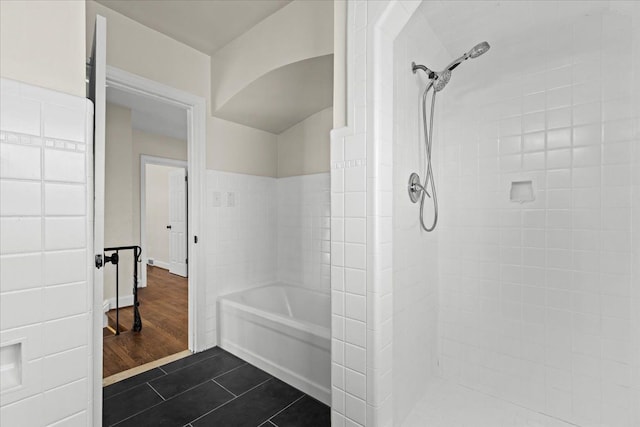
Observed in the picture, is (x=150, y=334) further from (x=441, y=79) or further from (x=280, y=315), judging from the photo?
(x=441, y=79)

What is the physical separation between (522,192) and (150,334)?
3269 millimetres

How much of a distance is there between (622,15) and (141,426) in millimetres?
3259

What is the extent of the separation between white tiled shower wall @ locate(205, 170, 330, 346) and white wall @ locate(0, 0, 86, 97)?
169 cm

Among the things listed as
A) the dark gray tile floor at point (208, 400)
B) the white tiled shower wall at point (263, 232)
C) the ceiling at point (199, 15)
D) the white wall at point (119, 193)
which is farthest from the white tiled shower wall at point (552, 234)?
the white wall at point (119, 193)

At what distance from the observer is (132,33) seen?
7.11ft

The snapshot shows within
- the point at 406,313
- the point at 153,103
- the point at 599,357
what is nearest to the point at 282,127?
the point at 153,103

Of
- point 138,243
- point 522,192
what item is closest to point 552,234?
point 522,192

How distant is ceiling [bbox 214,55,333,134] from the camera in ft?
7.07

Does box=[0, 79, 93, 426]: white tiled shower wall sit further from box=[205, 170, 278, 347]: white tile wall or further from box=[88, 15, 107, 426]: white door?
box=[205, 170, 278, 347]: white tile wall

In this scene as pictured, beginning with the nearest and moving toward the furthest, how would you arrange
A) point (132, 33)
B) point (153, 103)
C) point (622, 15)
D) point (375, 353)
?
1. point (375, 353)
2. point (622, 15)
3. point (132, 33)
4. point (153, 103)

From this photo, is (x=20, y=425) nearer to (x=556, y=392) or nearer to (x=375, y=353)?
(x=375, y=353)

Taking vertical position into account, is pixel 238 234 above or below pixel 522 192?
below

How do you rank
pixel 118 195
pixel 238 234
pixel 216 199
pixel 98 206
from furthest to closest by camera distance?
pixel 118 195 → pixel 238 234 → pixel 216 199 → pixel 98 206

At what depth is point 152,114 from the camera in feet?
12.4
